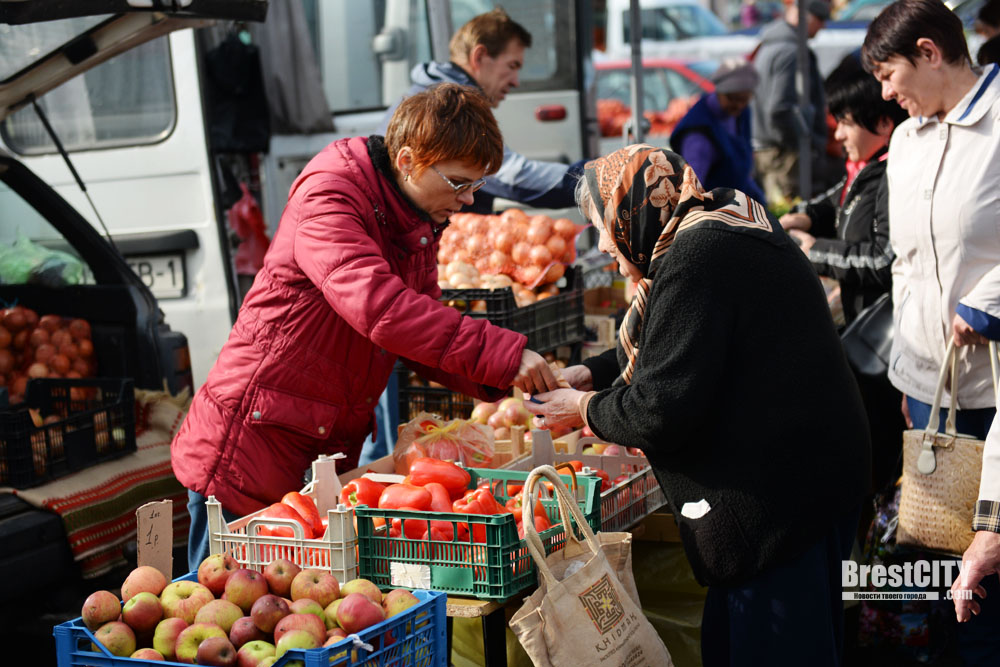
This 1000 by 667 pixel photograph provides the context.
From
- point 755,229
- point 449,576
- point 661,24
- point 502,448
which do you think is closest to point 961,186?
point 755,229

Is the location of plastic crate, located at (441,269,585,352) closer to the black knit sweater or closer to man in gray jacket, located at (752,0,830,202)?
the black knit sweater

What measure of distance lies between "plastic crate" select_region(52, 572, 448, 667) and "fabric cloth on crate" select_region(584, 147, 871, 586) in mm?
598

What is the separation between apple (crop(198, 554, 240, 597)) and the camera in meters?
2.43

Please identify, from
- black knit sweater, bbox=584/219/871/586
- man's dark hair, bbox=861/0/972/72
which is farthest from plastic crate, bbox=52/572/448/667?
man's dark hair, bbox=861/0/972/72

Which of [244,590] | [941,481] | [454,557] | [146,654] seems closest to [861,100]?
[941,481]

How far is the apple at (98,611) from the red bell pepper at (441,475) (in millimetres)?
906

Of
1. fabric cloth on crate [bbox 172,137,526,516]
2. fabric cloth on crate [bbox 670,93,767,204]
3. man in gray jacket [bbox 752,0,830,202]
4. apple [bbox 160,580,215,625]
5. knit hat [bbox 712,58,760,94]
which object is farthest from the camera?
man in gray jacket [bbox 752,0,830,202]

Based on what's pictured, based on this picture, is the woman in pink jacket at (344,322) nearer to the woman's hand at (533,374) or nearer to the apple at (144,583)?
the woman's hand at (533,374)

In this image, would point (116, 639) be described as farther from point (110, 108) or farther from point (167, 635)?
point (110, 108)

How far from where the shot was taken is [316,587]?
93.0 inches

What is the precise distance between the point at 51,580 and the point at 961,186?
3.18 metres

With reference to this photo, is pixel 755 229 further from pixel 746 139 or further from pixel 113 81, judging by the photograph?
pixel 746 139

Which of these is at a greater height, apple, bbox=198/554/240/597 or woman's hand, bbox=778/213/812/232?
woman's hand, bbox=778/213/812/232

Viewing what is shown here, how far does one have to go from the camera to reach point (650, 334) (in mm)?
2439
